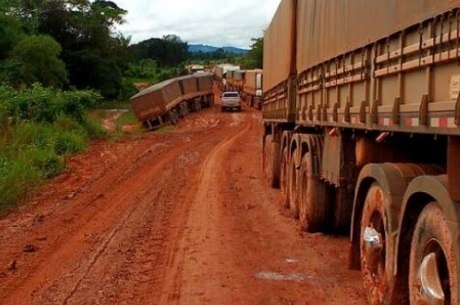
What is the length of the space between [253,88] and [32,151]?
120ft

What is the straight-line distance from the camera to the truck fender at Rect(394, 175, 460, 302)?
4.44 m

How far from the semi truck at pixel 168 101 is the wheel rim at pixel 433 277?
125 feet

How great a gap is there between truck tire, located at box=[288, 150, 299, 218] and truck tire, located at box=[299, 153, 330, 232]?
959 mm

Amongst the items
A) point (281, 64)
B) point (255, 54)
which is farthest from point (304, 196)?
point (255, 54)

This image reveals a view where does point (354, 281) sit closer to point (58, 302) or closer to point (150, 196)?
point (58, 302)

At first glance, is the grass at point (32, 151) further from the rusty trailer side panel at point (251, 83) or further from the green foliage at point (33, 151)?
the rusty trailer side panel at point (251, 83)

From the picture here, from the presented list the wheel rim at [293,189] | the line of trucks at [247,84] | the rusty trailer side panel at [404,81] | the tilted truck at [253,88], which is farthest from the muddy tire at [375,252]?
the tilted truck at [253,88]

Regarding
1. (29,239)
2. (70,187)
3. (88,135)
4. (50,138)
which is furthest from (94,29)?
(29,239)

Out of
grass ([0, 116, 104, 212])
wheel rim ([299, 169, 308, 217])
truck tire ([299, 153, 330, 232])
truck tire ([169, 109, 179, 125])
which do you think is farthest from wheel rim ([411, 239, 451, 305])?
truck tire ([169, 109, 179, 125])

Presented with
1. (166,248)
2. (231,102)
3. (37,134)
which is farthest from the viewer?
(231,102)

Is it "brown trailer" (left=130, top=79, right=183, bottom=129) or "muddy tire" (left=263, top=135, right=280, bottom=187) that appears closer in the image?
"muddy tire" (left=263, top=135, right=280, bottom=187)

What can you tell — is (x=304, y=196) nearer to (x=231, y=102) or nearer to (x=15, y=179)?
(x=15, y=179)

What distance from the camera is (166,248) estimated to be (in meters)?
9.90

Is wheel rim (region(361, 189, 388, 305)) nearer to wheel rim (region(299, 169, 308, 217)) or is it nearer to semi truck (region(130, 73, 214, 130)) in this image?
wheel rim (region(299, 169, 308, 217))
